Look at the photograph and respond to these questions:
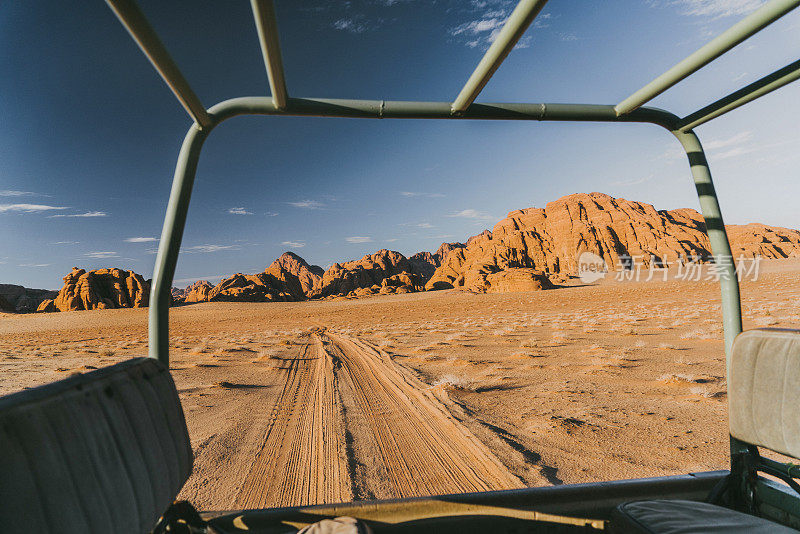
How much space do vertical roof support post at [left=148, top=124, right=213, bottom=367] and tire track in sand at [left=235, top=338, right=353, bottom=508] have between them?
7.48 feet

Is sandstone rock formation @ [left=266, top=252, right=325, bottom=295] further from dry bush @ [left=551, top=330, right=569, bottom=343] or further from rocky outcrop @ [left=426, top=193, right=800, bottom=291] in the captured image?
dry bush @ [left=551, top=330, right=569, bottom=343]

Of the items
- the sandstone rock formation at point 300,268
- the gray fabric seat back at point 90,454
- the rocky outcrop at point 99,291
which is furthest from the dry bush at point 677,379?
the sandstone rock formation at point 300,268

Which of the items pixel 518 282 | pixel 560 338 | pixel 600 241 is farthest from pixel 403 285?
pixel 560 338

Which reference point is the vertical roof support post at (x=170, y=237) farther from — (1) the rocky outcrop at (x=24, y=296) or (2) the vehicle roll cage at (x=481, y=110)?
(1) the rocky outcrop at (x=24, y=296)

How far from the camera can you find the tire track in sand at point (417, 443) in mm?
3729

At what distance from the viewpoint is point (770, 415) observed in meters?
2.04

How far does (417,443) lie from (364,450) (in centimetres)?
68

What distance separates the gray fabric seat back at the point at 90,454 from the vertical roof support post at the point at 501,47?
2.00 metres

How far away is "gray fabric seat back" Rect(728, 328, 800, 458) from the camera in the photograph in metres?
1.93

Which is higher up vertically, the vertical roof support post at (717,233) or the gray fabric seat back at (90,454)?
the vertical roof support post at (717,233)

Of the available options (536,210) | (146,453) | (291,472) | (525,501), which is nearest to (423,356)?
(291,472)

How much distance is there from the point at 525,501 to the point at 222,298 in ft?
296

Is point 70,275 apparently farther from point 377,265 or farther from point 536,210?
point 536,210

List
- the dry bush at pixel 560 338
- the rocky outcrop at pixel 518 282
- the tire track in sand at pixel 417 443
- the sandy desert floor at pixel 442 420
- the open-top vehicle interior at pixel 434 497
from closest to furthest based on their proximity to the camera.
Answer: the open-top vehicle interior at pixel 434 497 < the tire track in sand at pixel 417 443 < the sandy desert floor at pixel 442 420 < the dry bush at pixel 560 338 < the rocky outcrop at pixel 518 282
